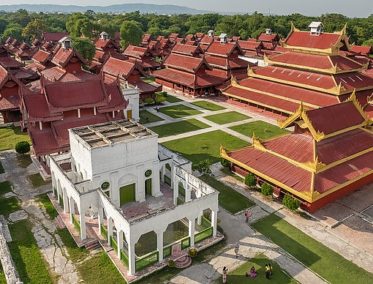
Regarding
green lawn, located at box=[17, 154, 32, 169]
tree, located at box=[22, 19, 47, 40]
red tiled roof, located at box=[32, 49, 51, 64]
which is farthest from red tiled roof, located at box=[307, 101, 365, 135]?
tree, located at box=[22, 19, 47, 40]

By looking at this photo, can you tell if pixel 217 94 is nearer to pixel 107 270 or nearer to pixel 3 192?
pixel 3 192

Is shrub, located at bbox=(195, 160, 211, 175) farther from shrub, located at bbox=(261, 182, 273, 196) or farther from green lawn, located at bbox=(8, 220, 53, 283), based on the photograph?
green lawn, located at bbox=(8, 220, 53, 283)

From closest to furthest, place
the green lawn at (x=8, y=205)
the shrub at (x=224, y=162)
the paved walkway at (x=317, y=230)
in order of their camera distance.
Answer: the paved walkway at (x=317, y=230), the green lawn at (x=8, y=205), the shrub at (x=224, y=162)

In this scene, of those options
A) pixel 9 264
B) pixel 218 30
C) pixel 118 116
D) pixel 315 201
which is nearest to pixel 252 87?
pixel 118 116

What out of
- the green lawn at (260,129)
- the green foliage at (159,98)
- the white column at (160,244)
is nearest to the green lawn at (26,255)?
the white column at (160,244)

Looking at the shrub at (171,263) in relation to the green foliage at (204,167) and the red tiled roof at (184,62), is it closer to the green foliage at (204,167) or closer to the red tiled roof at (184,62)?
the green foliage at (204,167)

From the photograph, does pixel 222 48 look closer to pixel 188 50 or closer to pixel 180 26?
pixel 188 50
